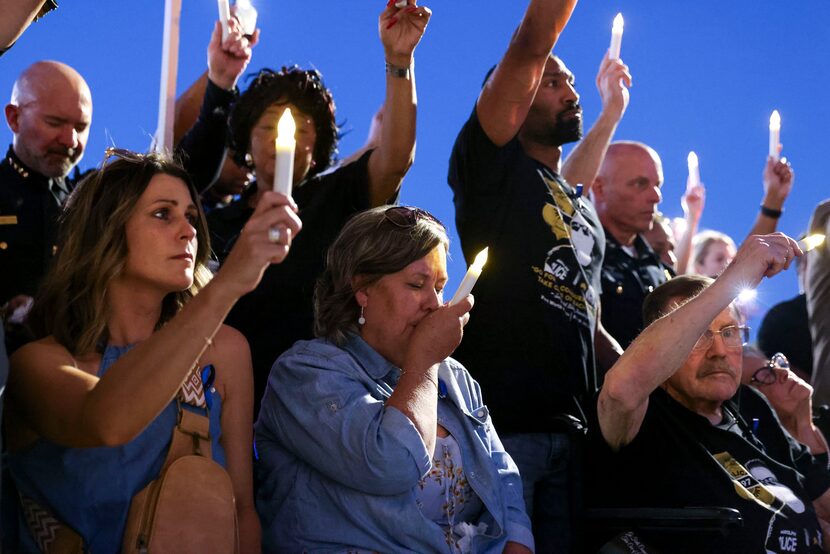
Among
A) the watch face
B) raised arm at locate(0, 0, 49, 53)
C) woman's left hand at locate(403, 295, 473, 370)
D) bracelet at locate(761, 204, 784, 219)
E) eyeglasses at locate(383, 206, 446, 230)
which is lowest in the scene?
woman's left hand at locate(403, 295, 473, 370)

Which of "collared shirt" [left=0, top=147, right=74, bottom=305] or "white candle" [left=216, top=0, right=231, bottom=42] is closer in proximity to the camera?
"collared shirt" [left=0, top=147, right=74, bottom=305]

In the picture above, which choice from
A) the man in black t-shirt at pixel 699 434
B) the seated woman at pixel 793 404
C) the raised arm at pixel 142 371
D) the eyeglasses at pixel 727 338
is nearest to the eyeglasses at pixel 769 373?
the seated woman at pixel 793 404

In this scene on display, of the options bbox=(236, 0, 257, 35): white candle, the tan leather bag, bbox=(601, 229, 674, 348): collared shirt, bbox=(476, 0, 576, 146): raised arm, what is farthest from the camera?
bbox=(601, 229, 674, 348): collared shirt

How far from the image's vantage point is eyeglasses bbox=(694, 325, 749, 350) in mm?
3684

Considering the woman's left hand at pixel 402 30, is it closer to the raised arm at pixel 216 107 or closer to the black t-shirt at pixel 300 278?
the black t-shirt at pixel 300 278

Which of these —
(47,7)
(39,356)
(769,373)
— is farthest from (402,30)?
(769,373)

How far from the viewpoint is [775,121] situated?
5184 mm

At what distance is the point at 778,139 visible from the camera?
5.33m

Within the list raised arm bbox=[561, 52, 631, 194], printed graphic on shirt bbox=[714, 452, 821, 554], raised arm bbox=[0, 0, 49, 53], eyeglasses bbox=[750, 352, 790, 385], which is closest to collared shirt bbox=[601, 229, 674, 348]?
raised arm bbox=[561, 52, 631, 194]

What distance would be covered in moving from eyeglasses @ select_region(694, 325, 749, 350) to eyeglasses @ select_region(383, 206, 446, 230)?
3.20ft

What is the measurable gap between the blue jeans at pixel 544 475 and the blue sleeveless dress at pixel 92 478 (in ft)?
3.99

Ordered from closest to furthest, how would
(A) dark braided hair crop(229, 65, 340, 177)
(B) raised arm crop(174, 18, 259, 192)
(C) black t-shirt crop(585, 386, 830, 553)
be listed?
(C) black t-shirt crop(585, 386, 830, 553), (A) dark braided hair crop(229, 65, 340, 177), (B) raised arm crop(174, 18, 259, 192)

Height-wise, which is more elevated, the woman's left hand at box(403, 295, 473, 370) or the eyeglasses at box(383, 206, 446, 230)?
the eyeglasses at box(383, 206, 446, 230)

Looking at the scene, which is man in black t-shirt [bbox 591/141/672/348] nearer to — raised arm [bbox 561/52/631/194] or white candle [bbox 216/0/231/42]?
raised arm [bbox 561/52/631/194]
